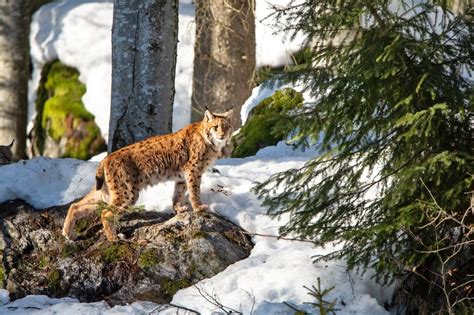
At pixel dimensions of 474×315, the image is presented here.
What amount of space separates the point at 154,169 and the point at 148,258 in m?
1.00

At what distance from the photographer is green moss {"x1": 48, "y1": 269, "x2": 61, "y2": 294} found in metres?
7.44

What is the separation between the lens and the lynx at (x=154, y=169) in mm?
7910

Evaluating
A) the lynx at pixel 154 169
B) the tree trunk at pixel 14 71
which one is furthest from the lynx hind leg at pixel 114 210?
the tree trunk at pixel 14 71

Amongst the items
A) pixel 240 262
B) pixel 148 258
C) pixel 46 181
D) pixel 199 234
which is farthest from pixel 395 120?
pixel 46 181

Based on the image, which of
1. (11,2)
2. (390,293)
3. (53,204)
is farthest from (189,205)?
(11,2)

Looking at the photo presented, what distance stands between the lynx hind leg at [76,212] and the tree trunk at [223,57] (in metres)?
5.53

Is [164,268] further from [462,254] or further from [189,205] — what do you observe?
[462,254]

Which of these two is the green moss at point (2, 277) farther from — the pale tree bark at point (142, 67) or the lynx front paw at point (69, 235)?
the pale tree bark at point (142, 67)

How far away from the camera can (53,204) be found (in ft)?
27.7

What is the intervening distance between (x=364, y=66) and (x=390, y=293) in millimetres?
1836

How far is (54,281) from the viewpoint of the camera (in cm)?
748

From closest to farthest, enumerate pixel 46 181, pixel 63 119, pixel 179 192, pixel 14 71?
1. pixel 179 192
2. pixel 46 181
3. pixel 14 71
4. pixel 63 119

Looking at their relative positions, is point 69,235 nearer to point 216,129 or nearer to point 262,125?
point 216,129

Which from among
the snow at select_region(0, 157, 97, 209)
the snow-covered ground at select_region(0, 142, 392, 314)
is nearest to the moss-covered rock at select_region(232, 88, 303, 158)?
the snow-covered ground at select_region(0, 142, 392, 314)
